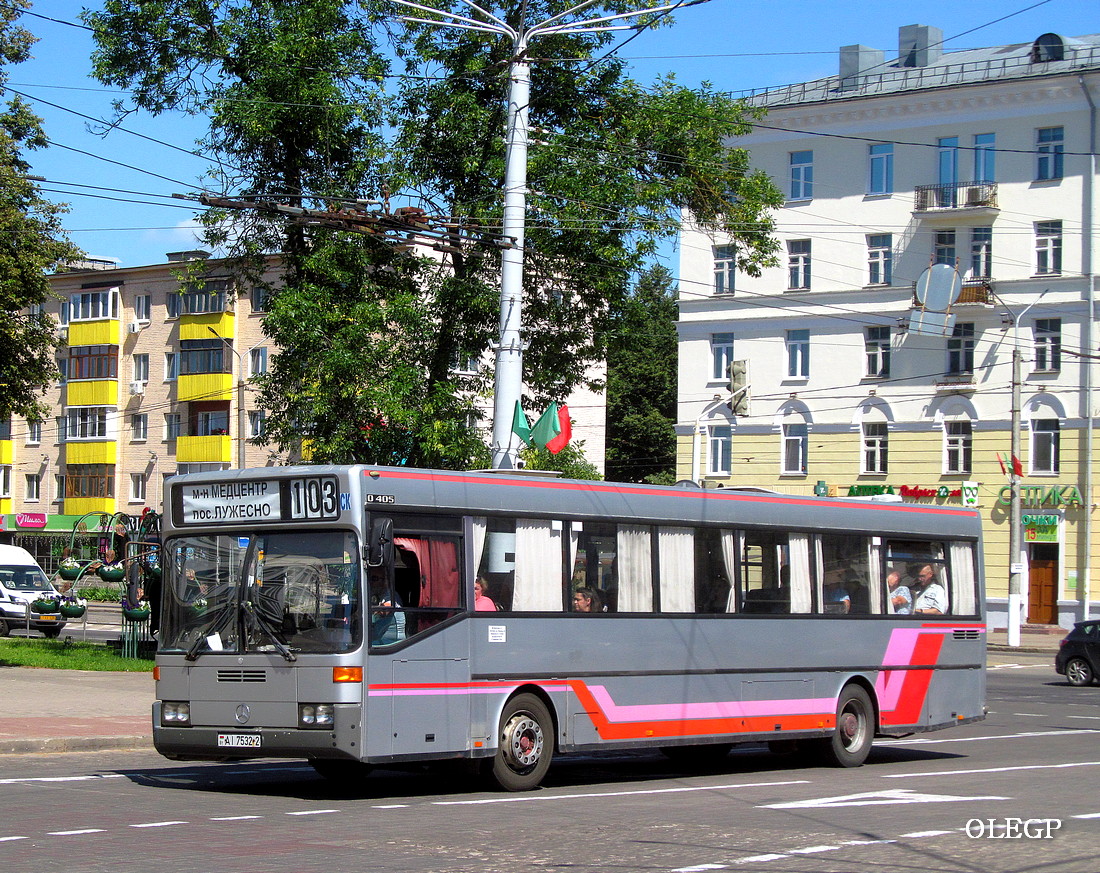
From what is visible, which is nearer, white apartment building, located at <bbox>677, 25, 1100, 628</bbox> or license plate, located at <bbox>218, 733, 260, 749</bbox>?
license plate, located at <bbox>218, 733, 260, 749</bbox>

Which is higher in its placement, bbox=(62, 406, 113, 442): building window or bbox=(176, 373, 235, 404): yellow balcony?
bbox=(176, 373, 235, 404): yellow balcony

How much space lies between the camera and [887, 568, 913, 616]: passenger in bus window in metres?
17.2

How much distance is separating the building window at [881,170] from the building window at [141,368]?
3558cm

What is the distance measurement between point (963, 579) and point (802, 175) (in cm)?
3814

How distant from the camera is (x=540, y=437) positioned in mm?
20438

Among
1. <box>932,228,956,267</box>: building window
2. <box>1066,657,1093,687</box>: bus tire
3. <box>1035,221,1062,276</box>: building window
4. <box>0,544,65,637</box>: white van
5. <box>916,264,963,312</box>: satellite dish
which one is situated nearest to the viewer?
<box>1066,657,1093,687</box>: bus tire

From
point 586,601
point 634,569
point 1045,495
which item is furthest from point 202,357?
point 586,601

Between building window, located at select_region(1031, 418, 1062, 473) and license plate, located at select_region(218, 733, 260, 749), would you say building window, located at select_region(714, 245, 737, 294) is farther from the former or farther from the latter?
license plate, located at select_region(218, 733, 260, 749)

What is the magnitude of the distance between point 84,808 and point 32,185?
17032 millimetres

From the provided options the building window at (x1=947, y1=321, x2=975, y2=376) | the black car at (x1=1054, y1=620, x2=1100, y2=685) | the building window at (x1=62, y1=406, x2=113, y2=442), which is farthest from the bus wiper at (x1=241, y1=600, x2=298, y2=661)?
the building window at (x1=62, y1=406, x2=113, y2=442)

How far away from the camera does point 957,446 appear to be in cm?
5125

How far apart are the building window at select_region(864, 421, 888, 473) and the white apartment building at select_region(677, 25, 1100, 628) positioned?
2.8 inches

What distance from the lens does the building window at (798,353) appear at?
54.2 meters

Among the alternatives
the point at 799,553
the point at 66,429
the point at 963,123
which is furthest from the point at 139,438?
the point at 799,553
